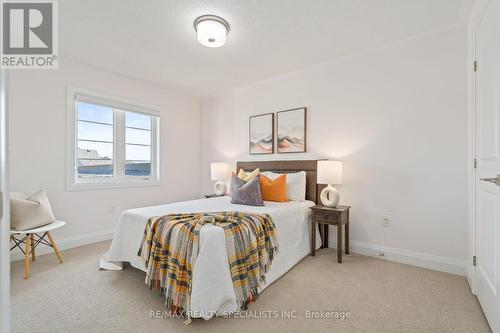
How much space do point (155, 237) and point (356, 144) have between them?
252 centimetres

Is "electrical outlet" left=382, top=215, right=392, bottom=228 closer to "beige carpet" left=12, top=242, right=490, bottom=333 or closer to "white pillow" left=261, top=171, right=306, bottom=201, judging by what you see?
"beige carpet" left=12, top=242, right=490, bottom=333

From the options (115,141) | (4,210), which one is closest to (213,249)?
(4,210)

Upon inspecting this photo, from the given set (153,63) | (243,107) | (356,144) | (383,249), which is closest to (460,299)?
(383,249)

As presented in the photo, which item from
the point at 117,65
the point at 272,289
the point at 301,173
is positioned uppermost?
the point at 117,65

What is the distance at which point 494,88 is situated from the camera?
5.07 ft

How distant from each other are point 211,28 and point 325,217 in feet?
7.60

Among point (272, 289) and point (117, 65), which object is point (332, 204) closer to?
point (272, 289)

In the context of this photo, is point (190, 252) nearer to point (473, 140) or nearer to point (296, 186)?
point (296, 186)

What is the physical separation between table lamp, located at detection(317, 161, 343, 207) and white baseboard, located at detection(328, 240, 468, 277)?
0.68 meters

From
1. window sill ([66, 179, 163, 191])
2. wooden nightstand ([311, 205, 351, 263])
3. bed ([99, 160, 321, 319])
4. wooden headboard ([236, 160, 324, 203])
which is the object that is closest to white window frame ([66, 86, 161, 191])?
window sill ([66, 179, 163, 191])

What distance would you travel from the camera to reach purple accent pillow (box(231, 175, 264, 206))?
283cm

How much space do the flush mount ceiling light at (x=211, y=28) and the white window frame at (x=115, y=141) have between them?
2010 mm

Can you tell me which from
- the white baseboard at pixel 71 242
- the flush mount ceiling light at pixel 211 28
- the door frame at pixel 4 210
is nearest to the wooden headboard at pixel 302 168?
the flush mount ceiling light at pixel 211 28

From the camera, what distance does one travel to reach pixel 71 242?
10.2ft
